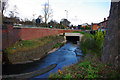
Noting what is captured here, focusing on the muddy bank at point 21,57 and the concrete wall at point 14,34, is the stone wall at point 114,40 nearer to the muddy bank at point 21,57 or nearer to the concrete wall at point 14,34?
the muddy bank at point 21,57

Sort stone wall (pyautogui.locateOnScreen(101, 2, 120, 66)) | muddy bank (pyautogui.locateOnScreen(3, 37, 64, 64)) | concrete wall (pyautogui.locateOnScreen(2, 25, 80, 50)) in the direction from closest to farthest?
stone wall (pyautogui.locateOnScreen(101, 2, 120, 66)) → muddy bank (pyautogui.locateOnScreen(3, 37, 64, 64)) → concrete wall (pyautogui.locateOnScreen(2, 25, 80, 50))

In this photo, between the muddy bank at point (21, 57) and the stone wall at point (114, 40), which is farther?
the muddy bank at point (21, 57)

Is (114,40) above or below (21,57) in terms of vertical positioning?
above

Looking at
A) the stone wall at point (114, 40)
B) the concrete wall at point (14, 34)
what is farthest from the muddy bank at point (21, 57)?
the stone wall at point (114, 40)

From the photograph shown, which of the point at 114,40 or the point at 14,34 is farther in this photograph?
the point at 14,34

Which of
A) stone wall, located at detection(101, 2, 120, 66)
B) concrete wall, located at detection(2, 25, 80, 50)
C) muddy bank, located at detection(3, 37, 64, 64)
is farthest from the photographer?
concrete wall, located at detection(2, 25, 80, 50)

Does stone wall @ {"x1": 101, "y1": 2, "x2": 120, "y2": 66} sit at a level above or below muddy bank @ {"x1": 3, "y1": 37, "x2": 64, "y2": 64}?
above

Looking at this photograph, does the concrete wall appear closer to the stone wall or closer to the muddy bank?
the muddy bank

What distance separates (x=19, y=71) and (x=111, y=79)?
11.3 m

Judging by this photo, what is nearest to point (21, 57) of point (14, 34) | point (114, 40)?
point (14, 34)

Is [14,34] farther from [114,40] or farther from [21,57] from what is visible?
[114,40]

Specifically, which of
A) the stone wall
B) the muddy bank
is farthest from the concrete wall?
the stone wall

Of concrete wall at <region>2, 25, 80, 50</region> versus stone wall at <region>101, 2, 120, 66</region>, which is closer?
stone wall at <region>101, 2, 120, 66</region>

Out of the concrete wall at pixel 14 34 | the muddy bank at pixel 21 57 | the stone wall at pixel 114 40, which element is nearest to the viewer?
the stone wall at pixel 114 40
